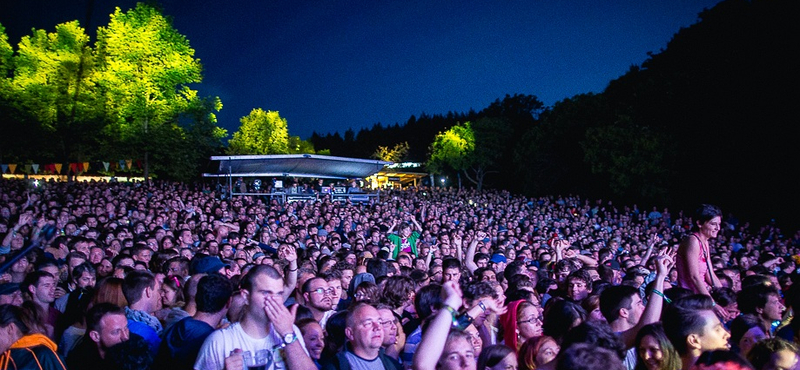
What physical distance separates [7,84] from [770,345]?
104 ft

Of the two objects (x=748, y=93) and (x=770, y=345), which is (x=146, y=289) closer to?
(x=770, y=345)

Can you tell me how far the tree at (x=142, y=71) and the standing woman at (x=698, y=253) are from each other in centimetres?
2524

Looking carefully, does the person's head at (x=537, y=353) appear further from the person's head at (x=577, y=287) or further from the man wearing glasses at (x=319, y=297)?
the person's head at (x=577, y=287)

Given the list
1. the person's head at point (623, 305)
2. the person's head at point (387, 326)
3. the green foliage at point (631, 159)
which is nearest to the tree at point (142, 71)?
the green foliage at point (631, 159)

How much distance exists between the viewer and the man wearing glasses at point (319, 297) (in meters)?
4.82

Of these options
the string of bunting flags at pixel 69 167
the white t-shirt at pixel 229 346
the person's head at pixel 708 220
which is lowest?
Result: the white t-shirt at pixel 229 346

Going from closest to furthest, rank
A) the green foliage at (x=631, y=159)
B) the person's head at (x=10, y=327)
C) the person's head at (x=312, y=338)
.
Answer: the person's head at (x=10, y=327) → the person's head at (x=312, y=338) → the green foliage at (x=631, y=159)

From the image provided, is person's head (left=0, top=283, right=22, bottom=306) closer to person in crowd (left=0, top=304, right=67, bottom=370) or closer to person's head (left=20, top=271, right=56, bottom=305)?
person's head (left=20, top=271, right=56, bottom=305)

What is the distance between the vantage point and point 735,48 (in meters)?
24.1

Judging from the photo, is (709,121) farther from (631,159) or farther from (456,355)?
(456,355)

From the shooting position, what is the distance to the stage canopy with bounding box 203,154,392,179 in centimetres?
2330

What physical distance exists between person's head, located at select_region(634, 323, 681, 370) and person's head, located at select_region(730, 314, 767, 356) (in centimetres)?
99

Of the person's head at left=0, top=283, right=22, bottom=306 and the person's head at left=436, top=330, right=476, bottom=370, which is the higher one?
the person's head at left=0, top=283, right=22, bottom=306

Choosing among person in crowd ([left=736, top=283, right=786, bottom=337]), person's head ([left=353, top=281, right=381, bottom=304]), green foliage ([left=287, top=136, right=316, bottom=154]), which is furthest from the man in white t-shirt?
green foliage ([left=287, top=136, right=316, bottom=154])
